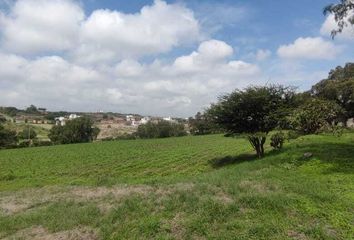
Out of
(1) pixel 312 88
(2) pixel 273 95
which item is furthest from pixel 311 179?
(1) pixel 312 88

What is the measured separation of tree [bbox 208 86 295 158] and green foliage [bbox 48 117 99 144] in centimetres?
7364

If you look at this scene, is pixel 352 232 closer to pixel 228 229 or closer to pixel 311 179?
pixel 228 229

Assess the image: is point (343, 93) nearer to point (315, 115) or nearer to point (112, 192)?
point (315, 115)

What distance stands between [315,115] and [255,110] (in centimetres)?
747

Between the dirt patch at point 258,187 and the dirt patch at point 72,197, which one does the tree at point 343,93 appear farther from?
the dirt patch at point 72,197

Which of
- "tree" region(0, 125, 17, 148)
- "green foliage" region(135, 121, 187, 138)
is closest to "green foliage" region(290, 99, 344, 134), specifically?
"tree" region(0, 125, 17, 148)

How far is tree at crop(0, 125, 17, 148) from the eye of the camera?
78938 mm

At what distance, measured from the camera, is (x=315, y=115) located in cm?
1591

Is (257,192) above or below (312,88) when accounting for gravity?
below

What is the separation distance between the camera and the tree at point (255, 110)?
22.7 metres

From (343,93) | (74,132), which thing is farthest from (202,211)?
(74,132)

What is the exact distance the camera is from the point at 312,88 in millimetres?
56000

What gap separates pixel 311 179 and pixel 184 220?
17.6 feet

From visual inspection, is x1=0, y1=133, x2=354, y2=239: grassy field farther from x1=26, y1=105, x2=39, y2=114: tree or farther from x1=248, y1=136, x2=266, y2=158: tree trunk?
x1=26, y1=105, x2=39, y2=114: tree
